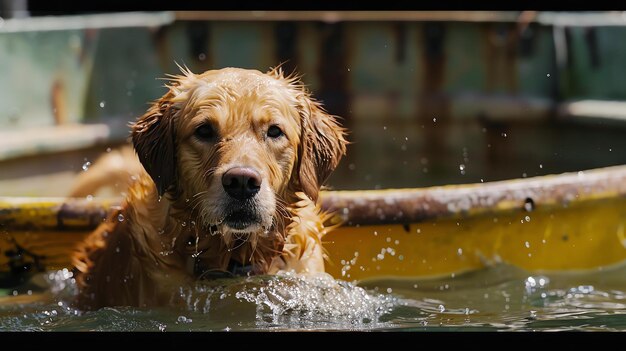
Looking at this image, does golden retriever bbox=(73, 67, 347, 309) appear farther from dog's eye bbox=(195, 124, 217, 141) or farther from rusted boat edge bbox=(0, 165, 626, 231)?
rusted boat edge bbox=(0, 165, 626, 231)

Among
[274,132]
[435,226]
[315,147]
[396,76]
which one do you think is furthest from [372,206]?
[396,76]

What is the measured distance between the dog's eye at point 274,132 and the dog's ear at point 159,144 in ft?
1.32

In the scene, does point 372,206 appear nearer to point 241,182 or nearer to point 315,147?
point 315,147

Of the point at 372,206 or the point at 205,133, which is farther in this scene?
the point at 372,206

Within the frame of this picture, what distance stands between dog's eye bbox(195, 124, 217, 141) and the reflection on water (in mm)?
621

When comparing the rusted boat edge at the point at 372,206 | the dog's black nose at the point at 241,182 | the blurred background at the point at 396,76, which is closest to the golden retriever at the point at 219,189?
the dog's black nose at the point at 241,182

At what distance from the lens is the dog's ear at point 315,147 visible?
4.26 m

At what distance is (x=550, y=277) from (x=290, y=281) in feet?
4.72

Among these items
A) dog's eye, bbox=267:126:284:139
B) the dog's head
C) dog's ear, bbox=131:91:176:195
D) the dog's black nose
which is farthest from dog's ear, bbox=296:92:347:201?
dog's ear, bbox=131:91:176:195

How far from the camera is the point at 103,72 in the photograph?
7.89 meters

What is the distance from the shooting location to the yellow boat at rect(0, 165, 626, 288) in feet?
15.2

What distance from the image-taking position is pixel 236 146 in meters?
3.92

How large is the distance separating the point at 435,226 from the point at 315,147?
739 millimetres

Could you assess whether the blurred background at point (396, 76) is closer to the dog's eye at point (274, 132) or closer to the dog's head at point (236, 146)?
the dog's head at point (236, 146)
